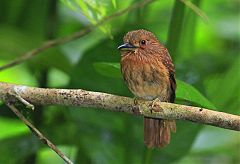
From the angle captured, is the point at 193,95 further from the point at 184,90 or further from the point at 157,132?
the point at 157,132

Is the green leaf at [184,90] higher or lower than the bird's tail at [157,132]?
higher

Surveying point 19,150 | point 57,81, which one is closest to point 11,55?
point 19,150

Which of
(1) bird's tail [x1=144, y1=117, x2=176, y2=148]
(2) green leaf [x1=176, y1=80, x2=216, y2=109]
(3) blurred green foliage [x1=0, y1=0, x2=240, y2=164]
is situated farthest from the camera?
(3) blurred green foliage [x1=0, y1=0, x2=240, y2=164]

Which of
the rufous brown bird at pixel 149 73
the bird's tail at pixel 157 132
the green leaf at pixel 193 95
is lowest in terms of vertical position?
the bird's tail at pixel 157 132

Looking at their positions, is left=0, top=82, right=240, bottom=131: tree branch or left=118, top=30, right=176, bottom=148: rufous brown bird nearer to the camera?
left=0, top=82, right=240, bottom=131: tree branch

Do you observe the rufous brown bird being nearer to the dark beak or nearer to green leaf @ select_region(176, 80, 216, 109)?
the dark beak

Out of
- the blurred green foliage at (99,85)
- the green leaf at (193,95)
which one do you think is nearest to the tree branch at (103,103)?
the green leaf at (193,95)

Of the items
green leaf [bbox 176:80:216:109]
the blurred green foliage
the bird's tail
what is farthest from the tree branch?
the bird's tail

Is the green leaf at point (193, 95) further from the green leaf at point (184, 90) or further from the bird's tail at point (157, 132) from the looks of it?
the bird's tail at point (157, 132)
